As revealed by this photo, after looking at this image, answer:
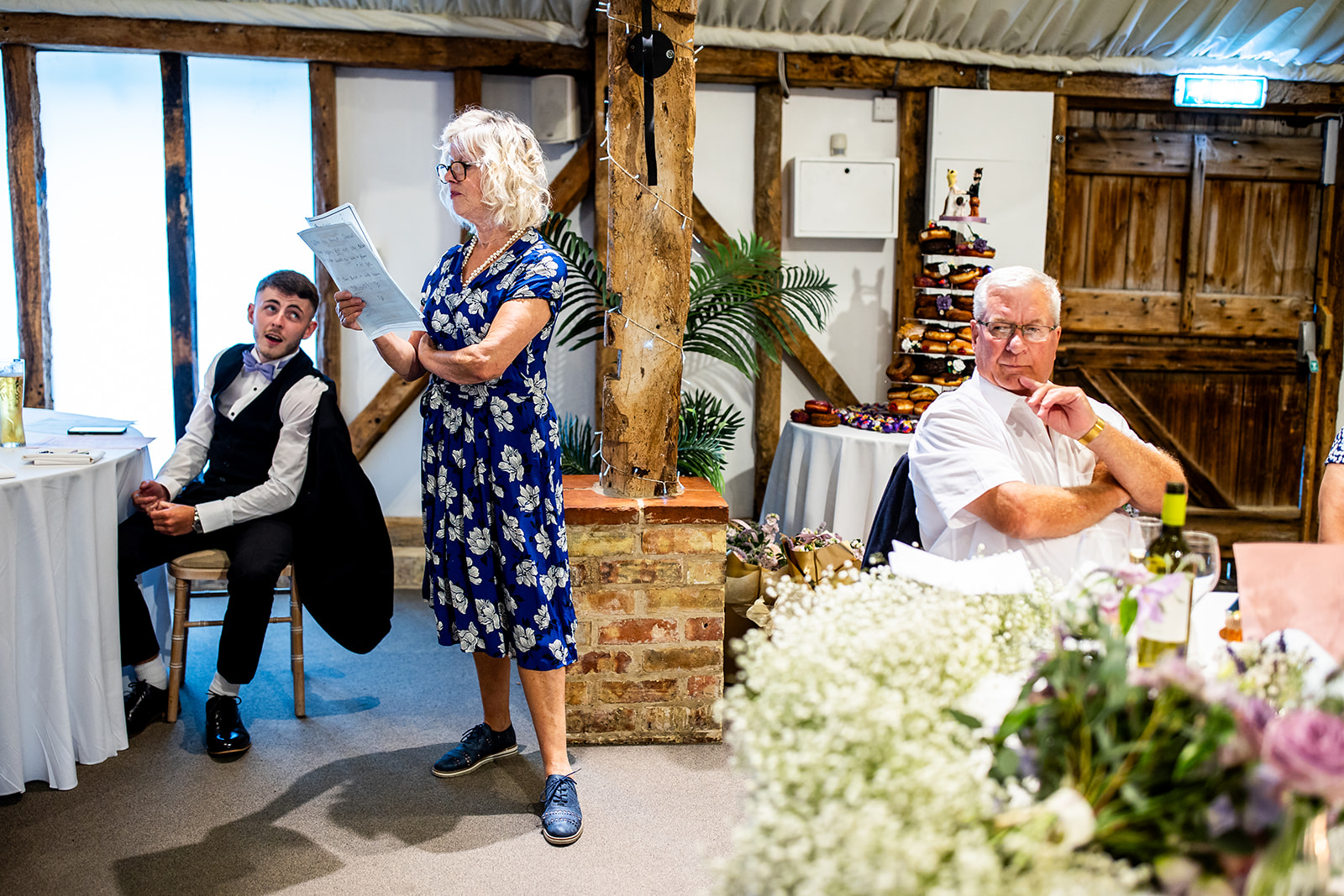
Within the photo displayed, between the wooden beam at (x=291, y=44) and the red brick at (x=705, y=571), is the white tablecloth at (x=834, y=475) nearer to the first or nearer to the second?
the red brick at (x=705, y=571)

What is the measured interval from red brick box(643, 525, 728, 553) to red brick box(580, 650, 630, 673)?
326mm

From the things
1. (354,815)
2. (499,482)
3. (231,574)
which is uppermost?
(499,482)

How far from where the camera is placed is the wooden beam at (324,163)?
15.1ft

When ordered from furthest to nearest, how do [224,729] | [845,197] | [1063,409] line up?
[845,197], [224,729], [1063,409]

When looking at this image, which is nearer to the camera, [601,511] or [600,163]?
[601,511]

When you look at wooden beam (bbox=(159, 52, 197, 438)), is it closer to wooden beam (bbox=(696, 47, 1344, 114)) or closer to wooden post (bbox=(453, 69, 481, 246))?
wooden post (bbox=(453, 69, 481, 246))

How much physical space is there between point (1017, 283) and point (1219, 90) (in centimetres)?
393

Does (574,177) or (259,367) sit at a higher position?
(574,177)

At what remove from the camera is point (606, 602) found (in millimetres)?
2895

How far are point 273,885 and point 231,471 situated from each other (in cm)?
139

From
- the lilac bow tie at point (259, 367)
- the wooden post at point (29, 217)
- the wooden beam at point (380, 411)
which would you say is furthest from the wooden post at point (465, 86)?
the wooden post at point (29, 217)

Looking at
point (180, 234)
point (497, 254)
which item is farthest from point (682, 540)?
point (180, 234)

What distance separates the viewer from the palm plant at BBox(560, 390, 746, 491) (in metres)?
4.16

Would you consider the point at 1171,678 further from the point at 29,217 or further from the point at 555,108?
the point at 29,217
